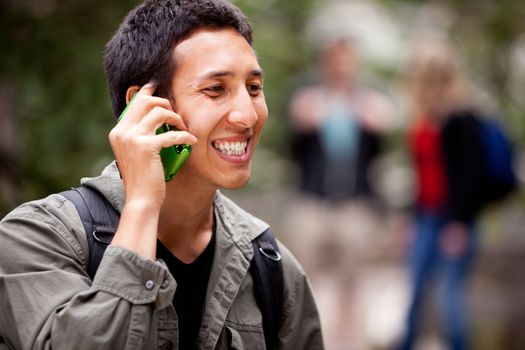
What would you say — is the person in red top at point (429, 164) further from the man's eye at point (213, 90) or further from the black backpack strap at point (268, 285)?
the man's eye at point (213, 90)

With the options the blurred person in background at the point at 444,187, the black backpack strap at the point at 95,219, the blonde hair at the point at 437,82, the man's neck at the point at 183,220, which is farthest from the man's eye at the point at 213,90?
the blonde hair at the point at 437,82

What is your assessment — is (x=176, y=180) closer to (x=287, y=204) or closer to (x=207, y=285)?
(x=207, y=285)

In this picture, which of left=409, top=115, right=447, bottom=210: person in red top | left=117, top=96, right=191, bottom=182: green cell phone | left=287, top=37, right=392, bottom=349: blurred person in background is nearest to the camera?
left=117, top=96, right=191, bottom=182: green cell phone

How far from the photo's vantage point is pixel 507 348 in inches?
357

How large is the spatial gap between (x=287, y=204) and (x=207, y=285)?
344 inches

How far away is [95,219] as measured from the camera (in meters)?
3.13

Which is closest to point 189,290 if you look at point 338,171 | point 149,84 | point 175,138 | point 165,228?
point 165,228

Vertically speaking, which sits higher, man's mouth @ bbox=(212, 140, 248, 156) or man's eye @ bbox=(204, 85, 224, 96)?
man's eye @ bbox=(204, 85, 224, 96)

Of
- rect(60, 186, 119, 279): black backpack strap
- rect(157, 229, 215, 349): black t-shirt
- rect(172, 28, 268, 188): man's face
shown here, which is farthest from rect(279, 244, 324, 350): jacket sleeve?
rect(60, 186, 119, 279): black backpack strap

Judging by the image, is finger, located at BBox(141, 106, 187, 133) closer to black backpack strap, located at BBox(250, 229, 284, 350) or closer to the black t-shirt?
the black t-shirt

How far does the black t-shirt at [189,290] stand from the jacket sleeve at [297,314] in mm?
288

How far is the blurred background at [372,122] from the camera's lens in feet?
16.3

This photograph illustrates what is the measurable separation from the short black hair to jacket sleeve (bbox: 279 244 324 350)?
0.76 meters

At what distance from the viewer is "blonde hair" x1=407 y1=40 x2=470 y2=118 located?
785cm
